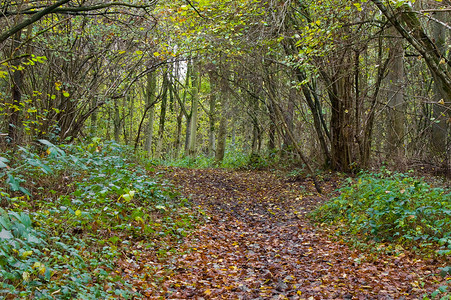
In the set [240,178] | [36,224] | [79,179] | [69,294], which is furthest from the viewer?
[240,178]

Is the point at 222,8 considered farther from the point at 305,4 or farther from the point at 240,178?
the point at 240,178

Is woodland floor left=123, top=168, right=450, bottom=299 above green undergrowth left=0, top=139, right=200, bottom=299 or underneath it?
underneath

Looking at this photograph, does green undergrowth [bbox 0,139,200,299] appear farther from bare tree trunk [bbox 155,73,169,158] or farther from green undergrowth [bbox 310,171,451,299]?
bare tree trunk [bbox 155,73,169,158]

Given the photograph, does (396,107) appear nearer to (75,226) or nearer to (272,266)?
(272,266)

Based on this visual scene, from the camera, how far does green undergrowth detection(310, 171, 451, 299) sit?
5.06 metres

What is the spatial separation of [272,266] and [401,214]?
7.59 feet

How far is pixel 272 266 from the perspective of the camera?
5.24 m

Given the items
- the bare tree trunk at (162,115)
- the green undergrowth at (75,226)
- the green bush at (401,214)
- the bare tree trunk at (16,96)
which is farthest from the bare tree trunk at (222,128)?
the green bush at (401,214)

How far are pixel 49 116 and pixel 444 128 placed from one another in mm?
11858

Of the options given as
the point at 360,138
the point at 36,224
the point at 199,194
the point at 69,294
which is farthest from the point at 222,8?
the point at 69,294

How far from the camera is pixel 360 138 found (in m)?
11.1

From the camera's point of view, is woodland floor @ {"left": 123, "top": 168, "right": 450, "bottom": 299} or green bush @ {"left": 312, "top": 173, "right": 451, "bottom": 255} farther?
green bush @ {"left": 312, "top": 173, "right": 451, "bottom": 255}

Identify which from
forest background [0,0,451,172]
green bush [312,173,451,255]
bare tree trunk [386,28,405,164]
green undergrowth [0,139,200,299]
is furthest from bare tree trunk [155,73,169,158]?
green bush [312,173,451,255]

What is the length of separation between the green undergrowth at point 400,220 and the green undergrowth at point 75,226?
10.6ft
